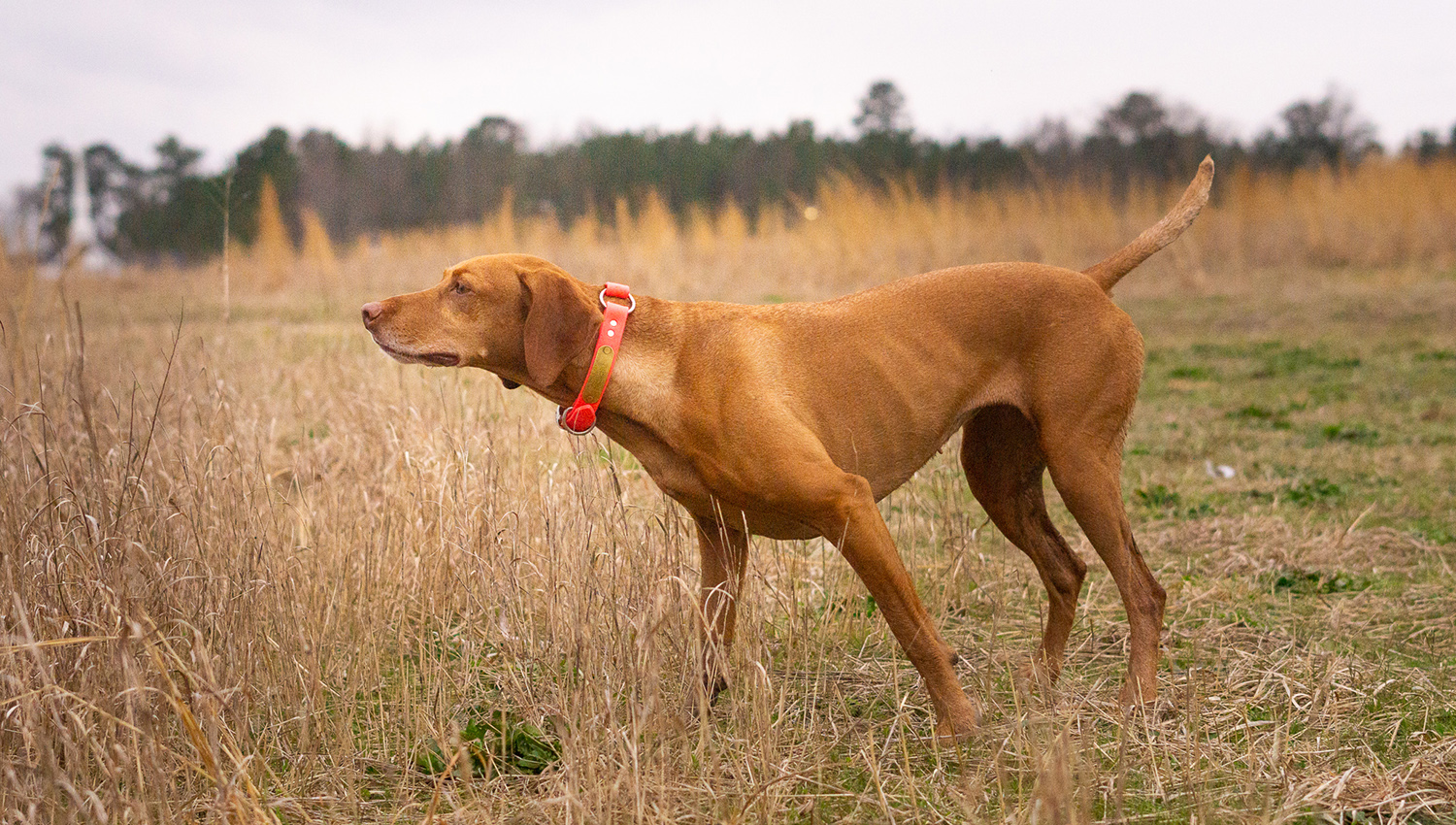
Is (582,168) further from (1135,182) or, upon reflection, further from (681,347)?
(681,347)

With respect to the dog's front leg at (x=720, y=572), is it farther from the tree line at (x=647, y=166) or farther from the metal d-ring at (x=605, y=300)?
the tree line at (x=647, y=166)

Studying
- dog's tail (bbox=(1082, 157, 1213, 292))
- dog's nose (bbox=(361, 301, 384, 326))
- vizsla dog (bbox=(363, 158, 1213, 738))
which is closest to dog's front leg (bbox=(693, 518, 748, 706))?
vizsla dog (bbox=(363, 158, 1213, 738))

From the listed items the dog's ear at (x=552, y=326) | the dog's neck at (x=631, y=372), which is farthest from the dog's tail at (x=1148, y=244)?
the dog's ear at (x=552, y=326)

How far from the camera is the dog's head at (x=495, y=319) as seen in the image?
3047mm

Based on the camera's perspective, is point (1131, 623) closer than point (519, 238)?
Yes

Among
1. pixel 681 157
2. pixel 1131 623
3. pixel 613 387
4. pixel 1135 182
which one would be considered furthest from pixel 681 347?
pixel 681 157

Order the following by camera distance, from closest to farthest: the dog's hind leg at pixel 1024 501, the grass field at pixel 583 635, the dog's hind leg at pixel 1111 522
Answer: the grass field at pixel 583 635 < the dog's hind leg at pixel 1111 522 < the dog's hind leg at pixel 1024 501

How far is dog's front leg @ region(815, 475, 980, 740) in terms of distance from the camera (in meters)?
2.97

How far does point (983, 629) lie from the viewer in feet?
13.4

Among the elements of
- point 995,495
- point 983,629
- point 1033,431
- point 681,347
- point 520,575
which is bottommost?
point 983,629

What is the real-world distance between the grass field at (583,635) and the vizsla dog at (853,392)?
183 millimetres

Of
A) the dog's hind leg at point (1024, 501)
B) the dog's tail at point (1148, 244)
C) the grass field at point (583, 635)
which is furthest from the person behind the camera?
the dog's hind leg at point (1024, 501)

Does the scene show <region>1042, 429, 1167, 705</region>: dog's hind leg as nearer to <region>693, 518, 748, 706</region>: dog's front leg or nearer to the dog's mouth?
<region>693, 518, 748, 706</region>: dog's front leg

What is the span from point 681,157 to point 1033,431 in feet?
64.1
